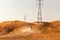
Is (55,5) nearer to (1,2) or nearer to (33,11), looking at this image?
(33,11)

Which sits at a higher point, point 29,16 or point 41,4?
point 41,4

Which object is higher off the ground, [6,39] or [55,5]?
[55,5]

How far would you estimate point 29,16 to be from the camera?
4.34 meters

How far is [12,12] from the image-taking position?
443 cm

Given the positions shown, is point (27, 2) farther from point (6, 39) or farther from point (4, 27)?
point (6, 39)

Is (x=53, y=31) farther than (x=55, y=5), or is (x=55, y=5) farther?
A: (x=55, y=5)

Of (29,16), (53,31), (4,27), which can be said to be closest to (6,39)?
(53,31)

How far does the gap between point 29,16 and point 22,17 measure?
0.17 meters

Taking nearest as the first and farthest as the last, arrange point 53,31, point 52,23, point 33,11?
point 53,31 < point 52,23 < point 33,11

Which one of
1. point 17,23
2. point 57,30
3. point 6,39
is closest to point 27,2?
point 17,23

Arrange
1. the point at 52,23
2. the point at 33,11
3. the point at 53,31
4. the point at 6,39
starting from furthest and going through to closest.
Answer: the point at 33,11, the point at 52,23, the point at 53,31, the point at 6,39

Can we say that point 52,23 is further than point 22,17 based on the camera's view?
No

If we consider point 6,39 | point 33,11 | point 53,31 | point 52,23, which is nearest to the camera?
point 6,39

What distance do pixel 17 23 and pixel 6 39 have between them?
1.58 meters
